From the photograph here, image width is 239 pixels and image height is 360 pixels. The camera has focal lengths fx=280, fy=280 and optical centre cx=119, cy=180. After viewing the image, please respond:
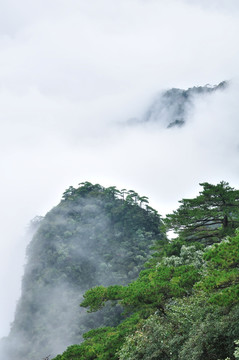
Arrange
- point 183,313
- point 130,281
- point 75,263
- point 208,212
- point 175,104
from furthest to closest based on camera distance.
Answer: point 175,104
point 75,263
point 130,281
point 208,212
point 183,313

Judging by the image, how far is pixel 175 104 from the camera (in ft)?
549

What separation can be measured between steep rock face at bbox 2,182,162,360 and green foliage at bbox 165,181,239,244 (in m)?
34.2

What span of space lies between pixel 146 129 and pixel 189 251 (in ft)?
613

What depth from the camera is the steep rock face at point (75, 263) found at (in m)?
54.1

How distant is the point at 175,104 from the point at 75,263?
426ft

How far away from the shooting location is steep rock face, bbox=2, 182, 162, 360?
54094 mm

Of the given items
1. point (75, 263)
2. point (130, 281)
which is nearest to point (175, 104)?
point (75, 263)

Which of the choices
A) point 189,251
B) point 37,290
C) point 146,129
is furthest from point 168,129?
point 189,251

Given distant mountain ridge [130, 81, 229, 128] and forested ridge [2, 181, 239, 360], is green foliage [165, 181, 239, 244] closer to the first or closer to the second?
forested ridge [2, 181, 239, 360]

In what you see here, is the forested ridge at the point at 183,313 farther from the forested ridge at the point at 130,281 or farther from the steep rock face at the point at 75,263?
the steep rock face at the point at 75,263

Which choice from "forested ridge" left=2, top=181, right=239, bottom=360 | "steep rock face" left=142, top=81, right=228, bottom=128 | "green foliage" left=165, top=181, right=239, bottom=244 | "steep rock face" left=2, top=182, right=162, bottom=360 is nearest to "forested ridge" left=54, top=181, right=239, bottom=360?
"forested ridge" left=2, top=181, right=239, bottom=360

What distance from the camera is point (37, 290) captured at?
60.8 metres

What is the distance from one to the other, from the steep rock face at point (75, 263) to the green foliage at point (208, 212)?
34239 mm

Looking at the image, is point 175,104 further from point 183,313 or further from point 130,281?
point 183,313
